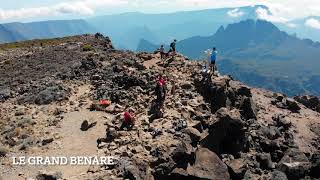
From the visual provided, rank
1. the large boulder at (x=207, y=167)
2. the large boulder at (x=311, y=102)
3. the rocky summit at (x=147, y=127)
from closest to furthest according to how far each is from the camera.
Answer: the large boulder at (x=207, y=167) < the rocky summit at (x=147, y=127) < the large boulder at (x=311, y=102)

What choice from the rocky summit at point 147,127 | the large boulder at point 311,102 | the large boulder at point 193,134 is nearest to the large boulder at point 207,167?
the rocky summit at point 147,127

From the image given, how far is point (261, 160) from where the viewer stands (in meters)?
52.3

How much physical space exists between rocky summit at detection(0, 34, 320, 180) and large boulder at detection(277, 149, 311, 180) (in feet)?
0.33

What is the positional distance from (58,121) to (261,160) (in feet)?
71.1

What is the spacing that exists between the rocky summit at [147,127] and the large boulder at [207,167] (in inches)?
3.5

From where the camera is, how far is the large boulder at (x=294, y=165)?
166 ft

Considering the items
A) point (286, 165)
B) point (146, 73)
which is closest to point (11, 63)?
point (146, 73)

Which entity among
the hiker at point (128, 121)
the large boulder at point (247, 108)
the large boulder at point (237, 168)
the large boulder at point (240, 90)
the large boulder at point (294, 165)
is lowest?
the large boulder at point (294, 165)

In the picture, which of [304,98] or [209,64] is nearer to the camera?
[209,64]

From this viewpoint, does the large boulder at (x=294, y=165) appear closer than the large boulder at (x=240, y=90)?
Yes

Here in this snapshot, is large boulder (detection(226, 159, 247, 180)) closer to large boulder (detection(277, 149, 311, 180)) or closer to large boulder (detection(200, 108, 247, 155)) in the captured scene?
large boulder (detection(200, 108, 247, 155))

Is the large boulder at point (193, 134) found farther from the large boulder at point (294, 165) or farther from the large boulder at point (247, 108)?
the large boulder at point (247, 108)

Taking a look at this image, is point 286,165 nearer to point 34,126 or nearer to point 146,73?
point 146,73

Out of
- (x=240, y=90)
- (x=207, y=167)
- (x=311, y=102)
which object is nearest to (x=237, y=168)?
(x=207, y=167)
